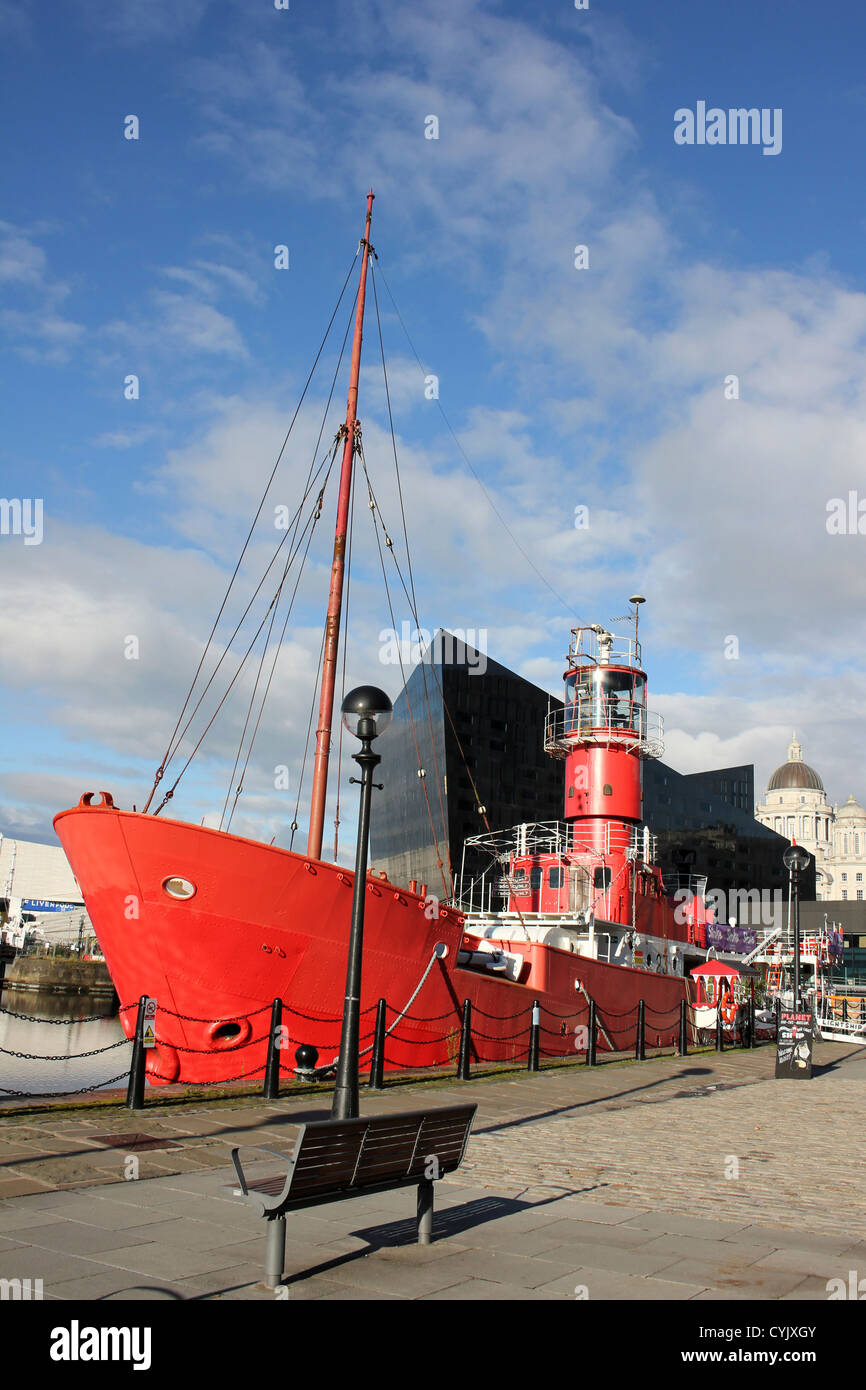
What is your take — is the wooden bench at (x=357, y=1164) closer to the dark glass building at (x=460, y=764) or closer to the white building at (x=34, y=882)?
the dark glass building at (x=460, y=764)

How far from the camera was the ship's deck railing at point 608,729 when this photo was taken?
86.0 feet

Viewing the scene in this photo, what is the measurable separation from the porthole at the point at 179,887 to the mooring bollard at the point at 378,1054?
9.38 feet

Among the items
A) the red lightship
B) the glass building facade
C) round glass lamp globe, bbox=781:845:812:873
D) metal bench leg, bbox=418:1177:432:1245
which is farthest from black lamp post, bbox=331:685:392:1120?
the glass building facade

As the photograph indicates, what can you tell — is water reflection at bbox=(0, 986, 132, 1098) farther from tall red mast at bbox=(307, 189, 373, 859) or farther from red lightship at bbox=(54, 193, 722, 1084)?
tall red mast at bbox=(307, 189, 373, 859)

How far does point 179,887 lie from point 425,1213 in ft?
25.2

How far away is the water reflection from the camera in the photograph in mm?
24266

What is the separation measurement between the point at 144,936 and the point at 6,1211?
Result: 6.68 meters

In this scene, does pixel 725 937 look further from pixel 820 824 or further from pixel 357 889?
pixel 820 824

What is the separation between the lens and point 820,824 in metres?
152

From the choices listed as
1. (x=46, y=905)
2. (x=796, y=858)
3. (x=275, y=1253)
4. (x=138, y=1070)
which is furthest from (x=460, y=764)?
(x=46, y=905)

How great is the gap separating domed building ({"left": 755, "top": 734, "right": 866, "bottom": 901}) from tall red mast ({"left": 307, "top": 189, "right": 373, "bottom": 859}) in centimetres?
14245
